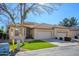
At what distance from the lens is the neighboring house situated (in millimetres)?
7113

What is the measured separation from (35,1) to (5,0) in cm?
87

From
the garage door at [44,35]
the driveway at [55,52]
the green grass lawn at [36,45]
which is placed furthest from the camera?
the garage door at [44,35]

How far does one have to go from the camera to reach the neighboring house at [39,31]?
711cm

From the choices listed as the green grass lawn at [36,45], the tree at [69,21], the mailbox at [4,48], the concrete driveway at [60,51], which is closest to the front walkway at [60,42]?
the concrete driveway at [60,51]

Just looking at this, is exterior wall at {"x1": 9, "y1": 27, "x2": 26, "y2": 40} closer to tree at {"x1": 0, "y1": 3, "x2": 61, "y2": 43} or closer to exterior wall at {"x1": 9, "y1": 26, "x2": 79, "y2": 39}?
exterior wall at {"x1": 9, "y1": 26, "x2": 79, "y2": 39}

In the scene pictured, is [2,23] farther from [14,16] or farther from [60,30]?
[60,30]

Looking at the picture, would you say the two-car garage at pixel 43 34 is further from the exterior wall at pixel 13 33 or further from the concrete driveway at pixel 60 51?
the exterior wall at pixel 13 33

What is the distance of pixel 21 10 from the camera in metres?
7.24

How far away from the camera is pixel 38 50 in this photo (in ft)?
22.5

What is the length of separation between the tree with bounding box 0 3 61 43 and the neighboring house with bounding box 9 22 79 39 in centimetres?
21

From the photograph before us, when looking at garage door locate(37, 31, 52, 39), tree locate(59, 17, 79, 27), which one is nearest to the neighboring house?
garage door locate(37, 31, 52, 39)

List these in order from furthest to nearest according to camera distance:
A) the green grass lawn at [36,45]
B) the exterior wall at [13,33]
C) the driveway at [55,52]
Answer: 1. the exterior wall at [13,33]
2. the green grass lawn at [36,45]
3. the driveway at [55,52]

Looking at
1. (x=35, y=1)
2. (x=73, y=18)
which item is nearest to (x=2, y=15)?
(x=35, y=1)

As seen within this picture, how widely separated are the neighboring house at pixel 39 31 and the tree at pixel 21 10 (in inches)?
8.3
